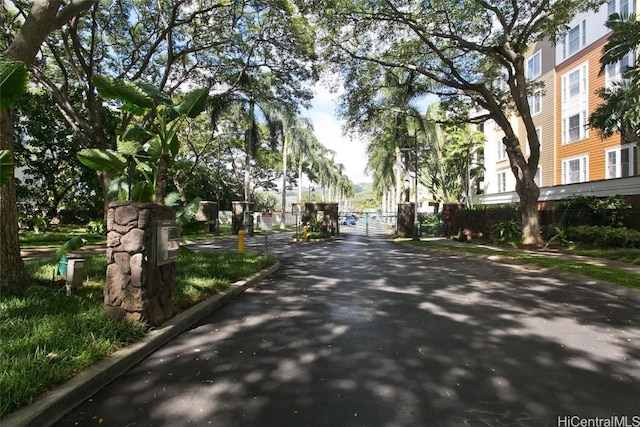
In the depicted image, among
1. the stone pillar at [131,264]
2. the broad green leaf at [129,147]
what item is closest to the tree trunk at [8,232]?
the broad green leaf at [129,147]

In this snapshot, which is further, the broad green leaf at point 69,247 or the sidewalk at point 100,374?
the broad green leaf at point 69,247

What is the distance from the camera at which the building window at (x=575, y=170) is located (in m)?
24.3

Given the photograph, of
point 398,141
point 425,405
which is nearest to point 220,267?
point 425,405

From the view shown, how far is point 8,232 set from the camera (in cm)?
596

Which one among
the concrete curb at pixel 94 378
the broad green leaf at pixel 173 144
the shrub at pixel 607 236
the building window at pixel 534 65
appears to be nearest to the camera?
the concrete curb at pixel 94 378

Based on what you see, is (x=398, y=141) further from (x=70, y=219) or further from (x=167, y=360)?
(x=167, y=360)

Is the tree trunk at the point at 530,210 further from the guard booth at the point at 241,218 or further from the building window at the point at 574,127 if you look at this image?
the guard booth at the point at 241,218

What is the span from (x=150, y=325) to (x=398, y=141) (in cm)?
2927

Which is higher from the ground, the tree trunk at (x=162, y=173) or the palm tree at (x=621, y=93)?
the palm tree at (x=621, y=93)

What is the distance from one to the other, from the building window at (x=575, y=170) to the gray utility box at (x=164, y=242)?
1020 inches

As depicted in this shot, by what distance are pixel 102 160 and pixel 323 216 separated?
2498cm

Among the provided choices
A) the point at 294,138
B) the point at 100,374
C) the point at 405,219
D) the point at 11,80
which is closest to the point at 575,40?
the point at 405,219

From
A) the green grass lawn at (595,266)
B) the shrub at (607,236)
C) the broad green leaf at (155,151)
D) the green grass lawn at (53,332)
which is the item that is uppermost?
the broad green leaf at (155,151)

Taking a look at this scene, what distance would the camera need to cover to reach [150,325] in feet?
16.3
